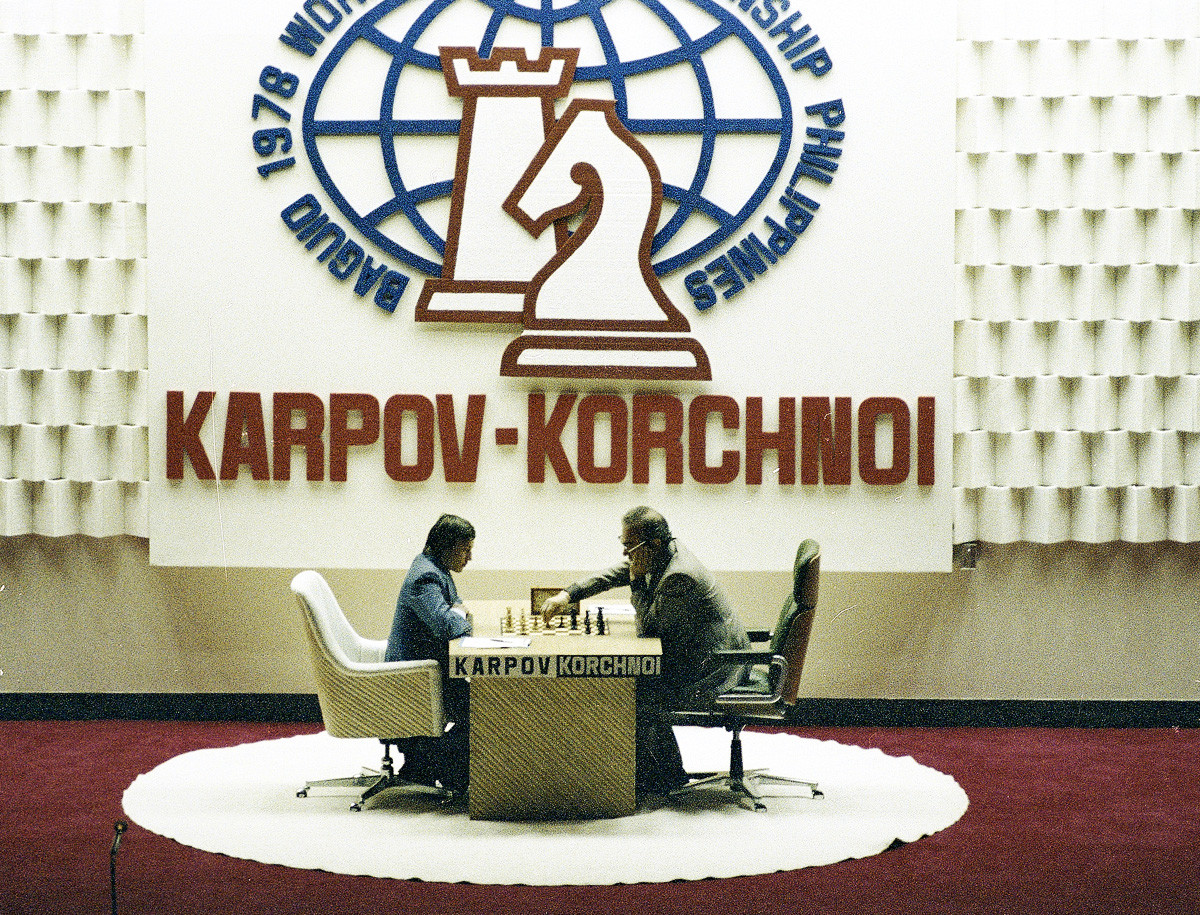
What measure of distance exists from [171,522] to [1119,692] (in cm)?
493

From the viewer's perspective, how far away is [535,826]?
505cm

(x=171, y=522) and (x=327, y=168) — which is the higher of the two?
(x=327, y=168)

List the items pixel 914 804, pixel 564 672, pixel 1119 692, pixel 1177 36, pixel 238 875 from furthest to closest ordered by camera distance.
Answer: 1. pixel 1119 692
2. pixel 1177 36
3. pixel 914 804
4. pixel 564 672
5. pixel 238 875

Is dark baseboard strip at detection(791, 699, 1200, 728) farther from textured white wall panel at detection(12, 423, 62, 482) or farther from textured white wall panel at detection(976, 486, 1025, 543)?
textured white wall panel at detection(12, 423, 62, 482)

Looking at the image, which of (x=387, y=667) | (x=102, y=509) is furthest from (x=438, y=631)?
(x=102, y=509)

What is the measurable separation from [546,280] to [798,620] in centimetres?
221

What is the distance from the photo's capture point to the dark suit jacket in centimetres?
523

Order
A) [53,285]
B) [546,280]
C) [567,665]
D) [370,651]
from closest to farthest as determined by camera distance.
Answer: [567,665] → [370,651] → [546,280] → [53,285]

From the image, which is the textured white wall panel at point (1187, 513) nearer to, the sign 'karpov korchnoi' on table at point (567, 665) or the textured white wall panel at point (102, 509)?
the sign 'karpov korchnoi' on table at point (567, 665)

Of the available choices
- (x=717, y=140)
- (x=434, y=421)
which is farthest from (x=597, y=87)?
(x=434, y=421)

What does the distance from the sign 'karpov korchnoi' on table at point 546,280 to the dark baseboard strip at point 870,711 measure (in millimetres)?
843

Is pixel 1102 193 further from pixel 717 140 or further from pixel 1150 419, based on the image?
pixel 717 140

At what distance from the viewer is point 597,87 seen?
6.73m

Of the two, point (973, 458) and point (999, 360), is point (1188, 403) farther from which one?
point (973, 458)
